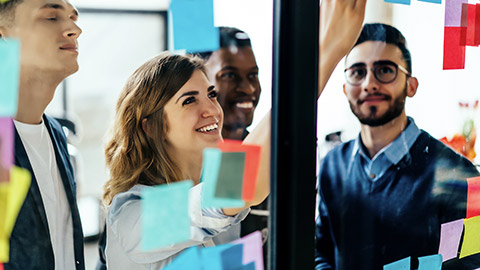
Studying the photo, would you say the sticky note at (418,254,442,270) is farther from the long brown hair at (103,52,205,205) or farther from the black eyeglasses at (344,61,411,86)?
the long brown hair at (103,52,205,205)

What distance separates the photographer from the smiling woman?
1.12 metres

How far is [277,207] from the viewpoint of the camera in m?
1.17

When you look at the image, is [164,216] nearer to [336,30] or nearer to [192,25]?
[192,25]

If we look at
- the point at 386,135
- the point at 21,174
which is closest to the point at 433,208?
the point at 386,135

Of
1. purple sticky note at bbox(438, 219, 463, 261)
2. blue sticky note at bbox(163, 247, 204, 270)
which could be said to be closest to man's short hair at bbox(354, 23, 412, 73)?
purple sticky note at bbox(438, 219, 463, 261)

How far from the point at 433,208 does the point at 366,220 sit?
0.76ft

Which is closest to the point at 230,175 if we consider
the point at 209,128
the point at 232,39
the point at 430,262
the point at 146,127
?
the point at 209,128

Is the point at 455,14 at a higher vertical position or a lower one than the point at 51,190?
higher

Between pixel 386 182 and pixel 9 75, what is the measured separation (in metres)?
1.21

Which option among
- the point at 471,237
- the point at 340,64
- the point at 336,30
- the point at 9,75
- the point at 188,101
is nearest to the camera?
the point at 9,75

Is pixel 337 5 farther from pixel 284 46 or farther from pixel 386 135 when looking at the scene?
pixel 386 135

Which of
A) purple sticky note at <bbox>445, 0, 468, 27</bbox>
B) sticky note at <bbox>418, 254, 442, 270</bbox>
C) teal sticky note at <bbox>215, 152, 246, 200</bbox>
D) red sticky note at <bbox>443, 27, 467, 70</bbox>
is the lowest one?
sticky note at <bbox>418, 254, 442, 270</bbox>

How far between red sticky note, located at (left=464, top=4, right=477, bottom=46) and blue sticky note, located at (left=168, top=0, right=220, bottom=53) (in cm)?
93

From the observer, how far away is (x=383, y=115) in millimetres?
1632
